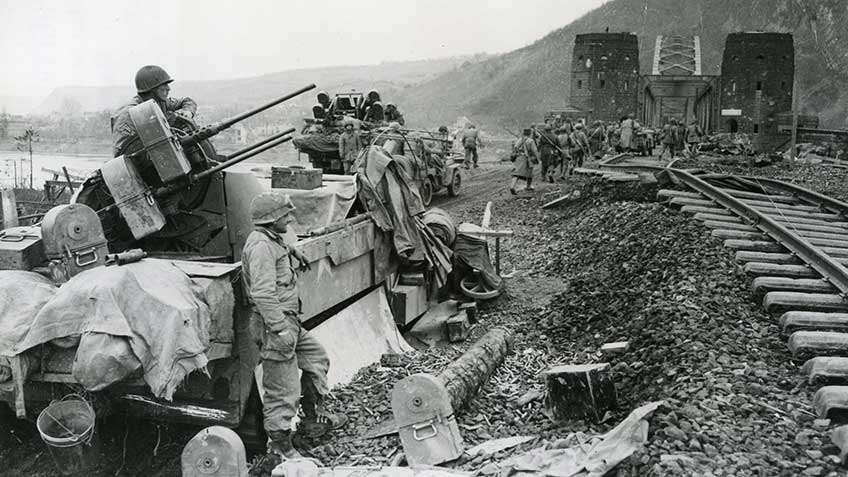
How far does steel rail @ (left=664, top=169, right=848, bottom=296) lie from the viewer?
6.63 meters

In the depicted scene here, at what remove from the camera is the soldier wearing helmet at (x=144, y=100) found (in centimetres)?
639

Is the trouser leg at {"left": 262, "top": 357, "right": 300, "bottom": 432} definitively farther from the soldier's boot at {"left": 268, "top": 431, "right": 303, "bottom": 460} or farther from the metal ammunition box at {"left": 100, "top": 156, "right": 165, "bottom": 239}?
the metal ammunition box at {"left": 100, "top": 156, "right": 165, "bottom": 239}


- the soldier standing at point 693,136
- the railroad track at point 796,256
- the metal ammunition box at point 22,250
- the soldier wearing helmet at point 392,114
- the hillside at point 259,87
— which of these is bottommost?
the railroad track at point 796,256

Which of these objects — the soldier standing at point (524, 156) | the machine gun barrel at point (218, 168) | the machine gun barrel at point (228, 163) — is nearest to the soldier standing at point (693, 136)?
the soldier standing at point (524, 156)

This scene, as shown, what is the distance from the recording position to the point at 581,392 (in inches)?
205

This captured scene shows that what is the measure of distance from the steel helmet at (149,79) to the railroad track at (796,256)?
18.7 feet

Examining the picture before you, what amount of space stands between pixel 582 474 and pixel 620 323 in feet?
11.4

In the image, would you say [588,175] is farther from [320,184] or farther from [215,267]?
[215,267]

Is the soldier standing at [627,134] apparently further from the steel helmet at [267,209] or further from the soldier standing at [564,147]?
the steel helmet at [267,209]

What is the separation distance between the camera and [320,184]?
307 inches

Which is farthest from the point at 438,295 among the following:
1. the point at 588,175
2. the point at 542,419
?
the point at 588,175

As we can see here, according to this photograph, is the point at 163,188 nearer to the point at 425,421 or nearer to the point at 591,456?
the point at 425,421

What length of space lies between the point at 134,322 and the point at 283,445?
4.65 ft

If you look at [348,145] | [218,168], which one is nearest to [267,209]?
[218,168]
